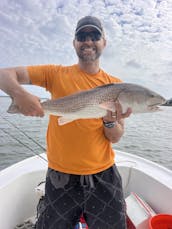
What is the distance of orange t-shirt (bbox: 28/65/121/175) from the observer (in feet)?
6.81

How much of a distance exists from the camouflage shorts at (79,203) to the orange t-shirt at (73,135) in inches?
5.0

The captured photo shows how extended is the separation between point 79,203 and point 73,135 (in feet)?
2.29

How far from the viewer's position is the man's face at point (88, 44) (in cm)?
228

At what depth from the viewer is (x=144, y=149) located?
10922 millimetres

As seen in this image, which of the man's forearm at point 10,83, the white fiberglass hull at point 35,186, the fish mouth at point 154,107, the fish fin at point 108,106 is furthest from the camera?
the white fiberglass hull at point 35,186

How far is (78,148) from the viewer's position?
2.08m

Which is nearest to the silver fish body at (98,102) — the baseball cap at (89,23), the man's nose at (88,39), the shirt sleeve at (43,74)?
the shirt sleeve at (43,74)

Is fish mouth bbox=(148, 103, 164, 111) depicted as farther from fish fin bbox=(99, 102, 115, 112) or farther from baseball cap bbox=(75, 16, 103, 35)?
baseball cap bbox=(75, 16, 103, 35)

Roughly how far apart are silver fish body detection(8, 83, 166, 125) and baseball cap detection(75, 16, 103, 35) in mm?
698

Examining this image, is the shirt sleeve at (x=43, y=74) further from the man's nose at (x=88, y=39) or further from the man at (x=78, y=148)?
the man's nose at (x=88, y=39)

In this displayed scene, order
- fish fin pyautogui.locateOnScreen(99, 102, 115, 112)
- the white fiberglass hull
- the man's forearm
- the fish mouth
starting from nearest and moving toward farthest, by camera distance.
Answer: the man's forearm
fish fin pyautogui.locateOnScreen(99, 102, 115, 112)
the fish mouth
the white fiberglass hull

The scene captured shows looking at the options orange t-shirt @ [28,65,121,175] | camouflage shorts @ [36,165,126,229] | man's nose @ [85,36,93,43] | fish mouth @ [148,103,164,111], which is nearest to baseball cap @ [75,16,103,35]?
man's nose @ [85,36,93,43]

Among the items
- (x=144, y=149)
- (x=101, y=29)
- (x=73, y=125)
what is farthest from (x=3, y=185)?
(x=144, y=149)

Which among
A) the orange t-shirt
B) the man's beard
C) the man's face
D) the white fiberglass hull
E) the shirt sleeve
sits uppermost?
the man's face
